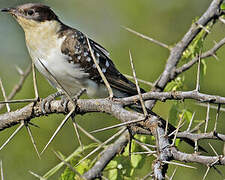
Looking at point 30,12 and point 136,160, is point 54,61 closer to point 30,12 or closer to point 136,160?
point 30,12

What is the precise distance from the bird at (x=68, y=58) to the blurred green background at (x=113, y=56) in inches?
29.4

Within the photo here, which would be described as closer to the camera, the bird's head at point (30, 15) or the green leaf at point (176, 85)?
the green leaf at point (176, 85)

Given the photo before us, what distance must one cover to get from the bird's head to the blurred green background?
153cm

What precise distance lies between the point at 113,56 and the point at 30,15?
2295 mm

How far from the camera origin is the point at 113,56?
635cm

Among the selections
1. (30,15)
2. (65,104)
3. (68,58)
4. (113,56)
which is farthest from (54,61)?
(113,56)

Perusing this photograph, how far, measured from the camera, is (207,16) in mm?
3459

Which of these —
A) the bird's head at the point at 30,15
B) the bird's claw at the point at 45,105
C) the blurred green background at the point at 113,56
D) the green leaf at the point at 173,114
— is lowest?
the blurred green background at the point at 113,56

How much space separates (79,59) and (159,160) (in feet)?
7.38

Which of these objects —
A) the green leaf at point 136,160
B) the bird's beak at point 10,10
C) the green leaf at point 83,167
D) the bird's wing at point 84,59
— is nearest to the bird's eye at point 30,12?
the bird's beak at point 10,10

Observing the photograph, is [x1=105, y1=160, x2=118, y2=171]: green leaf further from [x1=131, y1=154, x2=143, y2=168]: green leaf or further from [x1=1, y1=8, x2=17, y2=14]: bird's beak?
[x1=1, y1=8, x2=17, y2=14]: bird's beak

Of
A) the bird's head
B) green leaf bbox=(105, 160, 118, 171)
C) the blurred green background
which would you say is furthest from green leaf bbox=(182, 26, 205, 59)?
the bird's head

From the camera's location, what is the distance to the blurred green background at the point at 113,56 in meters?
5.59

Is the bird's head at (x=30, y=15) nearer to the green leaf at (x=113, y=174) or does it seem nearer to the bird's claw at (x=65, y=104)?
the bird's claw at (x=65, y=104)
